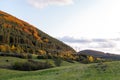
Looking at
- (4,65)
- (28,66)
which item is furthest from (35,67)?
(4,65)

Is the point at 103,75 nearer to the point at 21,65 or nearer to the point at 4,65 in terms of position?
the point at 21,65

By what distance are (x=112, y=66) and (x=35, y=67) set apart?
298ft

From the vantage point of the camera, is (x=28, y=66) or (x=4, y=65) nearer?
(x=28, y=66)

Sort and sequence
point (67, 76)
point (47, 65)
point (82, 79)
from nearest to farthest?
point (82, 79), point (67, 76), point (47, 65)

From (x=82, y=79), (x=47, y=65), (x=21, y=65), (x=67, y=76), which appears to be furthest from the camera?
(x=47, y=65)

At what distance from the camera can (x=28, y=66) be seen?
136375 millimetres

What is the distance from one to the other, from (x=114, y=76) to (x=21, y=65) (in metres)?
94.8

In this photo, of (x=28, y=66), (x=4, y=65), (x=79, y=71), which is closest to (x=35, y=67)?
(x=28, y=66)

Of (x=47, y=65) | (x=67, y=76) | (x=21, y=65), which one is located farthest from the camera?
(x=47, y=65)

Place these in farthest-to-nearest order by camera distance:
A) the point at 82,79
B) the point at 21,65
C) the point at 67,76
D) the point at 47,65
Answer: the point at 47,65 < the point at 21,65 < the point at 67,76 < the point at 82,79

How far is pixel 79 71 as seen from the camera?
165 ft

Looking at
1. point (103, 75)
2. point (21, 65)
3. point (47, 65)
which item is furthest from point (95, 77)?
point (47, 65)

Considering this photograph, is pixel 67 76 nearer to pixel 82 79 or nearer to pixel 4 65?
pixel 82 79

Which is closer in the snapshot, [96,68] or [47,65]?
[96,68]
